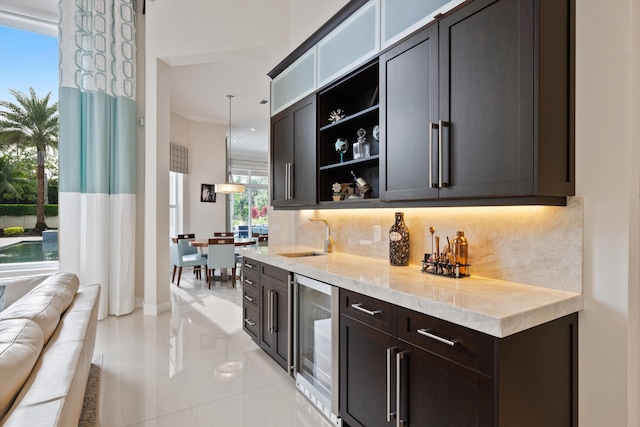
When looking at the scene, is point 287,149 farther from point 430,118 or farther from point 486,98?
point 486,98

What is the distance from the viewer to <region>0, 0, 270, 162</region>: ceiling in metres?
4.22

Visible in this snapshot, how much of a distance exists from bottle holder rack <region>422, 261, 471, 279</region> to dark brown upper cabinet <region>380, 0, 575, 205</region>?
382 mm

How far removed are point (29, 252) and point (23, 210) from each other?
0.56 meters

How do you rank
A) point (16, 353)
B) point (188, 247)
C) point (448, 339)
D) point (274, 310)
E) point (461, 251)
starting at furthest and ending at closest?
1. point (188, 247)
2. point (274, 310)
3. point (461, 251)
4. point (448, 339)
5. point (16, 353)

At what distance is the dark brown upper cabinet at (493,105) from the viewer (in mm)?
1425

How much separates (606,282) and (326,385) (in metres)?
1.63

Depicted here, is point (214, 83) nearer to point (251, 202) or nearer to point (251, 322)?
point (251, 322)

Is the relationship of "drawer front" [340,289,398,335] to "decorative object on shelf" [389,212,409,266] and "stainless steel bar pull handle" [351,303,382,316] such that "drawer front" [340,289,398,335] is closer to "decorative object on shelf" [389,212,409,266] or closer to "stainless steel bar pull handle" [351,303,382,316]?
"stainless steel bar pull handle" [351,303,382,316]

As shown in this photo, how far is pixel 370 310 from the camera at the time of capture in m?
1.78

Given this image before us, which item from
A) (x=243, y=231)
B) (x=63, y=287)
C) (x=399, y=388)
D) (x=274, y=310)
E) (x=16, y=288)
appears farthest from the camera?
(x=243, y=231)

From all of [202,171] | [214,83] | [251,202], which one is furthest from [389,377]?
[251,202]

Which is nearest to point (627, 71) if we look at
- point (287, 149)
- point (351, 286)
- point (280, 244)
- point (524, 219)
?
point (524, 219)

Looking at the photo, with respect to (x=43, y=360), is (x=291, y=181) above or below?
above

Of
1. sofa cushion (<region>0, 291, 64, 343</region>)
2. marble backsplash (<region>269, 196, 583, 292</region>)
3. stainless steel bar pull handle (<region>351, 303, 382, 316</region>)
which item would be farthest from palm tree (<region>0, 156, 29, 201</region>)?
stainless steel bar pull handle (<region>351, 303, 382, 316</region>)
